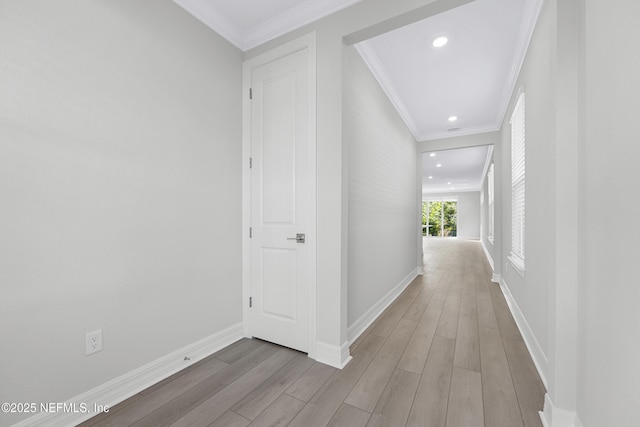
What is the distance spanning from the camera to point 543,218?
1.83 meters

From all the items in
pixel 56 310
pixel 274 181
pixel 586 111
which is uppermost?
→ pixel 586 111

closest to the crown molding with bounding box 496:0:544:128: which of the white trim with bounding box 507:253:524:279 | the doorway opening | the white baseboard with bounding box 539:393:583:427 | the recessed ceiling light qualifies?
the recessed ceiling light

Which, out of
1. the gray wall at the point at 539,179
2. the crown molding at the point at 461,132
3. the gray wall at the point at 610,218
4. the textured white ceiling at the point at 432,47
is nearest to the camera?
the gray wall at the point at 610,218

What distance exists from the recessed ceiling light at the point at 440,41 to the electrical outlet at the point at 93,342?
3386 millimetres

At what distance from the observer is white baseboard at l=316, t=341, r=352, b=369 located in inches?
74.5

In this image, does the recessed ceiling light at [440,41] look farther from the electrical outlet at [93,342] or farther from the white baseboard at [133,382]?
the electrical outlet at [93,342]

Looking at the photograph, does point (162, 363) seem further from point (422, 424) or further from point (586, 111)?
point (586, 111)

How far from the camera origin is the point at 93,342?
4.70ft

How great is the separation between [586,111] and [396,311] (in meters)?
2.53

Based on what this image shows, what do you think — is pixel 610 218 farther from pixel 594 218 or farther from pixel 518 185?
pixel 518 185

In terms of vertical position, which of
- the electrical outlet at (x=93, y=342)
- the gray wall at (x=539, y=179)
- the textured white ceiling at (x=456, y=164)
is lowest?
the electrical outlet at (x=93, y=342)

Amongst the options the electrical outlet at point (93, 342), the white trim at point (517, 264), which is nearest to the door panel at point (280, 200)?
the electrical outlet at point (93, 342)

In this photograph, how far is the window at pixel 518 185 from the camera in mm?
2615

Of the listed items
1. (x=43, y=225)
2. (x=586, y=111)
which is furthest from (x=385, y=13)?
(x=43, y=225)
